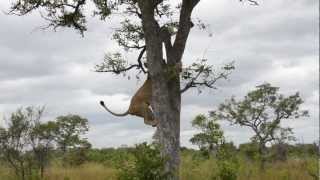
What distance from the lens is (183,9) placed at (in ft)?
44.4

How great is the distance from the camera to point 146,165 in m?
12.2

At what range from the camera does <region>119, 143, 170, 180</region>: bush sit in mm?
12164

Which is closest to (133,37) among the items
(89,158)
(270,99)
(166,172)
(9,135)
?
(166,172)

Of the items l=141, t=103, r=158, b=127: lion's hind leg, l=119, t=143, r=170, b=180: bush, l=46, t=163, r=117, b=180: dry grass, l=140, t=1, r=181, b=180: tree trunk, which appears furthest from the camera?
l=46, t=163, r=117, b=180: dry grass

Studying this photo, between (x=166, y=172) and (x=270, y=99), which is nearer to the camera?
(x=166, y=172)

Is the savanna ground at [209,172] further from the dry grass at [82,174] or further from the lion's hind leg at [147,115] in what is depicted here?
the lion's hind leg at [147,115]

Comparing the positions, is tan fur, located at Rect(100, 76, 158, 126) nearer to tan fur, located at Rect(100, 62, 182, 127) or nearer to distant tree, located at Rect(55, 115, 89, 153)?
tan fur, located at Rect(100, 62, 182, 127)

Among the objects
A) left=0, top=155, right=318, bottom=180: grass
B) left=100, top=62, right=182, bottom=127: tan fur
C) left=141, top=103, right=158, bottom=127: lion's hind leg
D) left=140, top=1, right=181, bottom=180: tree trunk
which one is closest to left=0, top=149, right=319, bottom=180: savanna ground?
left=0, top=155, right=318, bottom=180: grass

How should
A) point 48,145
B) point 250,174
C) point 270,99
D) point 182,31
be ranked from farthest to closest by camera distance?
1. point 270,99
2. point 48,145
3. point 250,174
4. point 182,31

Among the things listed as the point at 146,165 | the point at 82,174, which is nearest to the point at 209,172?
the point at 82,174

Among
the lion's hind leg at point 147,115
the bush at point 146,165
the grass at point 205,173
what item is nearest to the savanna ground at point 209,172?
the grass at point 205,173

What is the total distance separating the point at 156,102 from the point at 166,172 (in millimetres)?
1422

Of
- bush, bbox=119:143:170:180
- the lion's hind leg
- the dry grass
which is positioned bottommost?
bush, bbox=119:143:170:180

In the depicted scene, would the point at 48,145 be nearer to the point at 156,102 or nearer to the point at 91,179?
the point at 91,179
